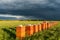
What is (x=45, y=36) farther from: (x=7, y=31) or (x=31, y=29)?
(x=7, y=31)

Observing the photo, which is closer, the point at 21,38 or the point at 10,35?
the point at 21,38

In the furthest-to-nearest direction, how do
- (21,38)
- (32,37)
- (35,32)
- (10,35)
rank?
(10,35) < (35,32) < (32,37) < (21,38)

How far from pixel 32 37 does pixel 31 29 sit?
0.36m

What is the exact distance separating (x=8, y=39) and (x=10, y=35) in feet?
1.56

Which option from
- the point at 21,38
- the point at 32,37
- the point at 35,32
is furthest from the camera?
the point at 35,32

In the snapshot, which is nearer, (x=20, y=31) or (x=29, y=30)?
(x=20, y=31)

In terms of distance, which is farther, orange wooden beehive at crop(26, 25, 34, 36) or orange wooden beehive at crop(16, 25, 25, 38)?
orange wooden beehive at crop(26, 25, 34, 36)

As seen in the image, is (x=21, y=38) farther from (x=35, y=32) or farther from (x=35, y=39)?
(x=35, y=32)

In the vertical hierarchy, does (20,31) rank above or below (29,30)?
above

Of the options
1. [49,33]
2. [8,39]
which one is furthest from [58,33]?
[8,39]

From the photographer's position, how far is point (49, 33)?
330 inches

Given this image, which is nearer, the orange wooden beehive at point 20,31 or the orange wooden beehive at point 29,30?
the orange wooden beehive at point 20,31

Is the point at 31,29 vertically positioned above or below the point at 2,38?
above

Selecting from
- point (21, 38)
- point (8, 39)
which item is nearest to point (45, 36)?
point (21, 38)
